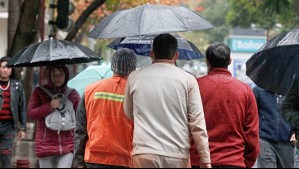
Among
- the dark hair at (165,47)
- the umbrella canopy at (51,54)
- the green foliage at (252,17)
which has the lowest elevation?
the green foliage at (252,17)

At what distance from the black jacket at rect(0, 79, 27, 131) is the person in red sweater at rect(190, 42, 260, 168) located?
432 cm

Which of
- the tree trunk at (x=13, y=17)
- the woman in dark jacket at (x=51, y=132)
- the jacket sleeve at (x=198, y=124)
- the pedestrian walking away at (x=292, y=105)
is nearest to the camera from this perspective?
the jacket sleeve at (x=198, y=124)

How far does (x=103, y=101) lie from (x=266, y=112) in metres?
3.17

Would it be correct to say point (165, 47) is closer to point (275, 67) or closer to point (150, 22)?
point (150, 22)

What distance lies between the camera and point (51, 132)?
8.90 m

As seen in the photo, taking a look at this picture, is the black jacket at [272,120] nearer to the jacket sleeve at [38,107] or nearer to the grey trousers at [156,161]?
the jacket sleeve at [38,107]

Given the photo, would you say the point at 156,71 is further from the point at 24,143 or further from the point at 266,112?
the point at 24,143

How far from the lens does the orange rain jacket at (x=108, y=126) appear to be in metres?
6.80

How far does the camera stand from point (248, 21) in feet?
148

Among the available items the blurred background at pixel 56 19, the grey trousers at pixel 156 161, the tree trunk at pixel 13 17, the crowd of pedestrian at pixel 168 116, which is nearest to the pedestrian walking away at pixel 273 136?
the blurred background at pixel 56 19

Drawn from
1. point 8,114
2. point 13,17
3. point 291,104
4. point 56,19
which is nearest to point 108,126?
point 291,104

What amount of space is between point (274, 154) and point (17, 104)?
3.53m

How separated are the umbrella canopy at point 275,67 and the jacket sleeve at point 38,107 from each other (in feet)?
7.55

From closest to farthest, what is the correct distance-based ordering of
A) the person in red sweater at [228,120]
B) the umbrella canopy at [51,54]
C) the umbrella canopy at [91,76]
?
the person in red sweater at [228,120], the umbrella canopy at [51,54], the umbrella canopy at [91,76]
